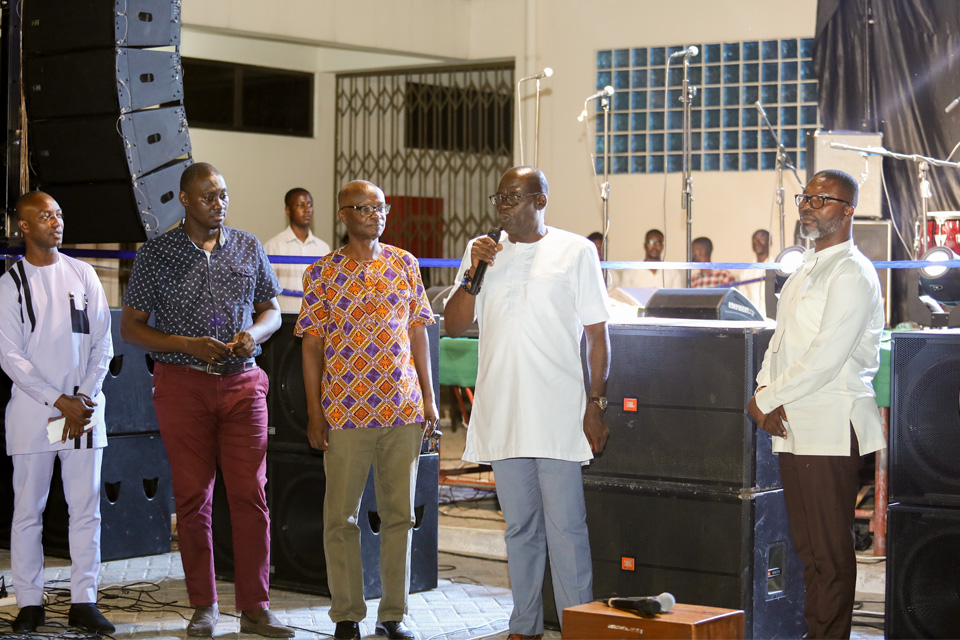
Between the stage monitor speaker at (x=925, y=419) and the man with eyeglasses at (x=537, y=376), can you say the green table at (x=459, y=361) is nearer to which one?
the man with eyeglasses at (x=537, y=376)

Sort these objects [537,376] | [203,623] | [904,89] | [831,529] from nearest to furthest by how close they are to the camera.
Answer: [831,529] < [537,376] < [203,623] < [904,89]

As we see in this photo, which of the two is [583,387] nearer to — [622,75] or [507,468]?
[507,468]

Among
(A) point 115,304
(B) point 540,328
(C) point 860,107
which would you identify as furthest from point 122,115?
(C) point 860,107

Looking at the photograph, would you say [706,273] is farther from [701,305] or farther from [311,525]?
[311,525]

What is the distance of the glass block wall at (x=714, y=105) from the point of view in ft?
31.0

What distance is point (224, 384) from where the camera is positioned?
150 inches

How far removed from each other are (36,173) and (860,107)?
6.27 m

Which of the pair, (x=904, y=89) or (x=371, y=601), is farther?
(x=904, y=89)

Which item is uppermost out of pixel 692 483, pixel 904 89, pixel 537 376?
pixel 904 89

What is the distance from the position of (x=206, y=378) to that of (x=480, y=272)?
39.8 inches

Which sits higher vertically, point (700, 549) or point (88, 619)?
point (700, 549)

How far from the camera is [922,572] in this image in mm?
3561

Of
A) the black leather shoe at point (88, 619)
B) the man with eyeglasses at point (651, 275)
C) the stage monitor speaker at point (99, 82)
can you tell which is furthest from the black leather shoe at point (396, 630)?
the man with eyeglasses at point (651, 275)

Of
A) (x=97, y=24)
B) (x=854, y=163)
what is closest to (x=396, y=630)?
(x=97, y=24)
